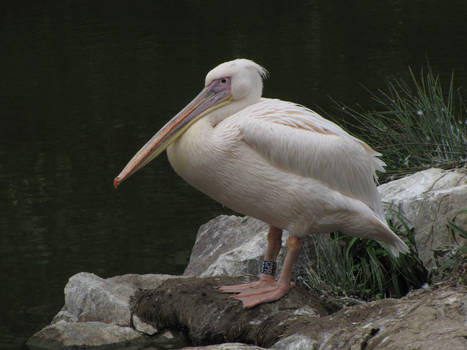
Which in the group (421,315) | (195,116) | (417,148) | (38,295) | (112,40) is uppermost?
(112,40)

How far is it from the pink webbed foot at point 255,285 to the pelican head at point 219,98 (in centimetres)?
85

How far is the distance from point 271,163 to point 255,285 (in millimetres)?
767

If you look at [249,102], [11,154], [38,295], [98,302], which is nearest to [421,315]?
[249,102]

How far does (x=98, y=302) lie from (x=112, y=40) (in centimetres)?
1049

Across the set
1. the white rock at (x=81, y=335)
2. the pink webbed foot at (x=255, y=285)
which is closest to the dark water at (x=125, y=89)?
the white rock at (x=81, y=335)

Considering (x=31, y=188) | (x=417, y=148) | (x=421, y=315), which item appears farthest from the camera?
(x=31, y=188)

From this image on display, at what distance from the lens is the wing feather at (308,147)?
4016 mm

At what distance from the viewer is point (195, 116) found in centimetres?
432

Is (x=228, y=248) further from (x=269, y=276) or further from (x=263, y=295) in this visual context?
(x=263, y=295)

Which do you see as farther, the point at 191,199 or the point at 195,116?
the point at 191,199

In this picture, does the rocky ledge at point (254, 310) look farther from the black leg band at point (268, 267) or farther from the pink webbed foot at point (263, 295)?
the black leg band at point (268, 267)

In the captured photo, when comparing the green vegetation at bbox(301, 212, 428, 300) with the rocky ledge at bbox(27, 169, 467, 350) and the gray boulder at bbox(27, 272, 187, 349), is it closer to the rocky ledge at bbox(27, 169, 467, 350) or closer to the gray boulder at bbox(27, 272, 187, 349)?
the rocky ledge at bbox(27, 169, 467, 350)

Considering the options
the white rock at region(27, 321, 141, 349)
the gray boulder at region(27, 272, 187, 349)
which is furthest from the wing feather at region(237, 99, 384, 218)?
the white rock at region(27, 321, 141, 349)

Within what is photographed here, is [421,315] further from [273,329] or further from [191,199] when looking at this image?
[191,199]
